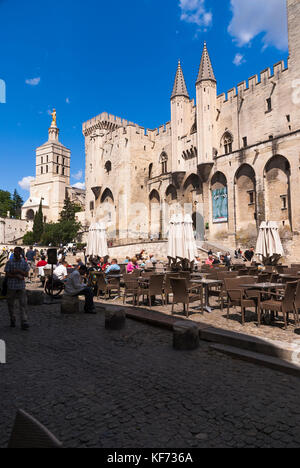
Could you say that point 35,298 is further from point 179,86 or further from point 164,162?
point 164,162

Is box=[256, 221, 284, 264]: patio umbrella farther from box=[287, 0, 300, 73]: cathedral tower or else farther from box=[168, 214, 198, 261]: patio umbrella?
box=[287, 0, 300, 73]: cathedral tower

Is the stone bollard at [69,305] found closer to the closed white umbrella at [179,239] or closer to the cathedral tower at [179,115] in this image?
the closed white umbrella at [179,239]

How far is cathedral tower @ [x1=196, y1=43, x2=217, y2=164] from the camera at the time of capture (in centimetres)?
3102

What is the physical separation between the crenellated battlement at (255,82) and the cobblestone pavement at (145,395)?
28644 mm

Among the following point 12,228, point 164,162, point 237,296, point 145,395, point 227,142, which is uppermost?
point 164,162

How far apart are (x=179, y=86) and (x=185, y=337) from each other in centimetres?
3560

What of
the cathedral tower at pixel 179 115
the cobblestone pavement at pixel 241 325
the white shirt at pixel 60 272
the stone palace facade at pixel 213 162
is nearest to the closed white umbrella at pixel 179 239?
the cobblestone pavement at pixel 241 325

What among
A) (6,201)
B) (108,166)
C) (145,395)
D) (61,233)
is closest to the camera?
(145,395)

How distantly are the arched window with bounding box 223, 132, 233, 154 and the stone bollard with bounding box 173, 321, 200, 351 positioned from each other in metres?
29.0

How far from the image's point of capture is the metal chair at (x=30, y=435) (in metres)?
1.36

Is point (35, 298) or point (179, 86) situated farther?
point (179, 86)

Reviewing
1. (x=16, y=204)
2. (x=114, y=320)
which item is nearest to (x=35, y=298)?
(x=114, y=320)

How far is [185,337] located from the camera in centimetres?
518

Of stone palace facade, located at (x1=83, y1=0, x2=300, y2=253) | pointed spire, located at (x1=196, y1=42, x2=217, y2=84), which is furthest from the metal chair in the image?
pointed spire, located at (x1=196, y1=42, x2=217, y2=84)
